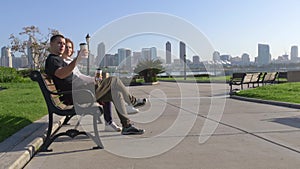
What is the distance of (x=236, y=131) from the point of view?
6605 mm

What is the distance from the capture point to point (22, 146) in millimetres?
5098

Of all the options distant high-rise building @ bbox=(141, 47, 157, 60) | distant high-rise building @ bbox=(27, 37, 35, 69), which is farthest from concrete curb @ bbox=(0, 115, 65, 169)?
distant high-rise building @ bbox=(27, 37, 35, 69)

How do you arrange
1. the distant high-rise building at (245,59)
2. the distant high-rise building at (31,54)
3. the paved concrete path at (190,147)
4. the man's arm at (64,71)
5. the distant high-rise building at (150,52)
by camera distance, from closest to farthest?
the paved concrete path at (190,147) < the man's arm at (64,71) < the distant high-rise building at (150,52) < the distant high-rise building at (245,59) < the distant high-rise building at (31,54)

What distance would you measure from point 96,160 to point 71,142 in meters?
1.26

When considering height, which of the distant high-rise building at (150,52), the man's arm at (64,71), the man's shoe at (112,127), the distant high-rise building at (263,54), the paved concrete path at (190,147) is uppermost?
the distant high-rise building at (263,54)

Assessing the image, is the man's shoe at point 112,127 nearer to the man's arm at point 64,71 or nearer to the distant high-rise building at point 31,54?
the man's arm at point 64,71

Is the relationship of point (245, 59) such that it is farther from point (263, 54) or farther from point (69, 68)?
point (69, 68)

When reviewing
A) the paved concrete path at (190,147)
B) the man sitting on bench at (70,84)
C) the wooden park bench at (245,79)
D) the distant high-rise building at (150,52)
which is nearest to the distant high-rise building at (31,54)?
the wooden park bench at (245,79)

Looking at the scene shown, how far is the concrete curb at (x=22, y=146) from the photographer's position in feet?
14.3

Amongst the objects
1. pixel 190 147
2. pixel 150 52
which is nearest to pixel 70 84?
pixel 190 147

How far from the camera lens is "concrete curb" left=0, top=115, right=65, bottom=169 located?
14.3ft

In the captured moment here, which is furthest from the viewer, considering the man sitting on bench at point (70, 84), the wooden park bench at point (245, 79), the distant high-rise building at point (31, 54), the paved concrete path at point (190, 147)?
the distant high-rise building at point (31, 54)

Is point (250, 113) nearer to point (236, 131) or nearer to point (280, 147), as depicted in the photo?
point (236, 131)

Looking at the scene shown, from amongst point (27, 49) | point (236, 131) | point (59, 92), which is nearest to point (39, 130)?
point (59, 92)
